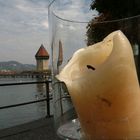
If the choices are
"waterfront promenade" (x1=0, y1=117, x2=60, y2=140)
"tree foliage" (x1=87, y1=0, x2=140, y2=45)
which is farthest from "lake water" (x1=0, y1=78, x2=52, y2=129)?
"tree foliage" (x1=87, y1=0, x2=140, y2=45)

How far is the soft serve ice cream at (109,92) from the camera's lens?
962 mm

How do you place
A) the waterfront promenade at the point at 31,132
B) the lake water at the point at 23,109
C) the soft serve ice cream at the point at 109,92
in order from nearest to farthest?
the soft serve ice cream at the point at 109,92
the waterfront promenade at the point at 31,132
the lake water at the point at 23,109

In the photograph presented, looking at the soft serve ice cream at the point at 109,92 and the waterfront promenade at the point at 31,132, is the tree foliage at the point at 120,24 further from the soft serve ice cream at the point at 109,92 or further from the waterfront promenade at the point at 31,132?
the waterfront promenade at the point at 31,132

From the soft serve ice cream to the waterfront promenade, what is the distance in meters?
5.72

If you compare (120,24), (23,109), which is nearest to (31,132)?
(23,109)

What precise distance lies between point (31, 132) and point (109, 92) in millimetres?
6899

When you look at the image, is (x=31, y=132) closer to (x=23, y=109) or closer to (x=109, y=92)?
(x=23, y=109)

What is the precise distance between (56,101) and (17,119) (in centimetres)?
936

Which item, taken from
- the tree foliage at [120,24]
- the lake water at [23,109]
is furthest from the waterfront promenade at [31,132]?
the tree foliage at [120,24]

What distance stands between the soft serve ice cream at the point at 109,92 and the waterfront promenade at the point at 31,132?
225 inches

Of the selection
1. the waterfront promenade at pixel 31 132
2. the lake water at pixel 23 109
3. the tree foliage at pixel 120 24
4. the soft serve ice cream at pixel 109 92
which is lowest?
the waterfront promenade at pixel 31 132

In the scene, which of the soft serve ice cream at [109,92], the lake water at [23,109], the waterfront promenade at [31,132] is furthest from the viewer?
the lake water at [23,109]

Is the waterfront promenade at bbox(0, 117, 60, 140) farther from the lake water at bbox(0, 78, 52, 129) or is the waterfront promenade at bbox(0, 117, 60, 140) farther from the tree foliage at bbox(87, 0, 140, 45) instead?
the tree foliage at bbox(87, 0, 140, 45)

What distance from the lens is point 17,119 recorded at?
10320mm
